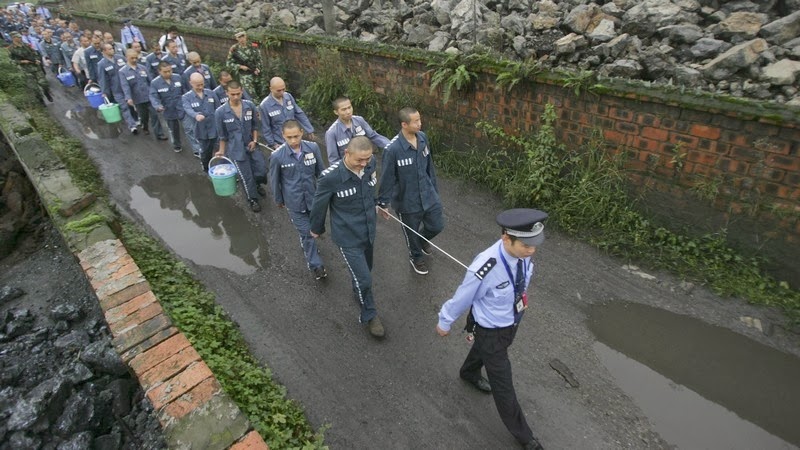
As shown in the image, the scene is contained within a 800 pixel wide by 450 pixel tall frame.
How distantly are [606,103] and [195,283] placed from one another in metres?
5.38

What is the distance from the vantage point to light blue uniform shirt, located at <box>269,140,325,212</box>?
207 inches

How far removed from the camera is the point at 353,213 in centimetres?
440

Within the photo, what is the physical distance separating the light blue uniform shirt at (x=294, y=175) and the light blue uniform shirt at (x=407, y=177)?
3.09ft

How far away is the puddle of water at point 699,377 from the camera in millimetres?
3500

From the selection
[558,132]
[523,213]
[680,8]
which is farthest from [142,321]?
[680,8]

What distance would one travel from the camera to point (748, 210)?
4723 mm

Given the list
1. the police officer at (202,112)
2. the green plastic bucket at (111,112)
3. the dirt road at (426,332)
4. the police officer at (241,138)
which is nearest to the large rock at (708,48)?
the dirt road at (426,332)

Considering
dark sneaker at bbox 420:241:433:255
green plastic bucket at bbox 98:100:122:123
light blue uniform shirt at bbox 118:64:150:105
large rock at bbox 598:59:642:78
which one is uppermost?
large rock at bbox 598:59:642:78

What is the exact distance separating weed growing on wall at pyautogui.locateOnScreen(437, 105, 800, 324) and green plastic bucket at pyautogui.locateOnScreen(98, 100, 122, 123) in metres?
8.18

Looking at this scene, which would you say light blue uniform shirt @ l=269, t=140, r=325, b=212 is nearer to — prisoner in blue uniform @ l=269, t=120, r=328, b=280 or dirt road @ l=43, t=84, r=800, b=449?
prisoner in blue uniform @ l=269, t=120, r=328, b=280

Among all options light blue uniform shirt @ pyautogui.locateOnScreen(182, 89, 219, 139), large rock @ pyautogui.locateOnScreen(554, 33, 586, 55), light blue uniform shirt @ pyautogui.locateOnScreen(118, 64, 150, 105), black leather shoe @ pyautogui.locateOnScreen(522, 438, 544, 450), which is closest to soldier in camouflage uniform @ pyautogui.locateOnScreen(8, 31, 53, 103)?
light blue uniform shirt @ pyautogui.locateOnScreen(118, 64, 150, 105)

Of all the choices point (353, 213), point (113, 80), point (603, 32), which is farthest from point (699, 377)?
point (113, 80)

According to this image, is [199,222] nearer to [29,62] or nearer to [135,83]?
[135,83]

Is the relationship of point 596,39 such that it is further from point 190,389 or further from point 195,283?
point 190,389
